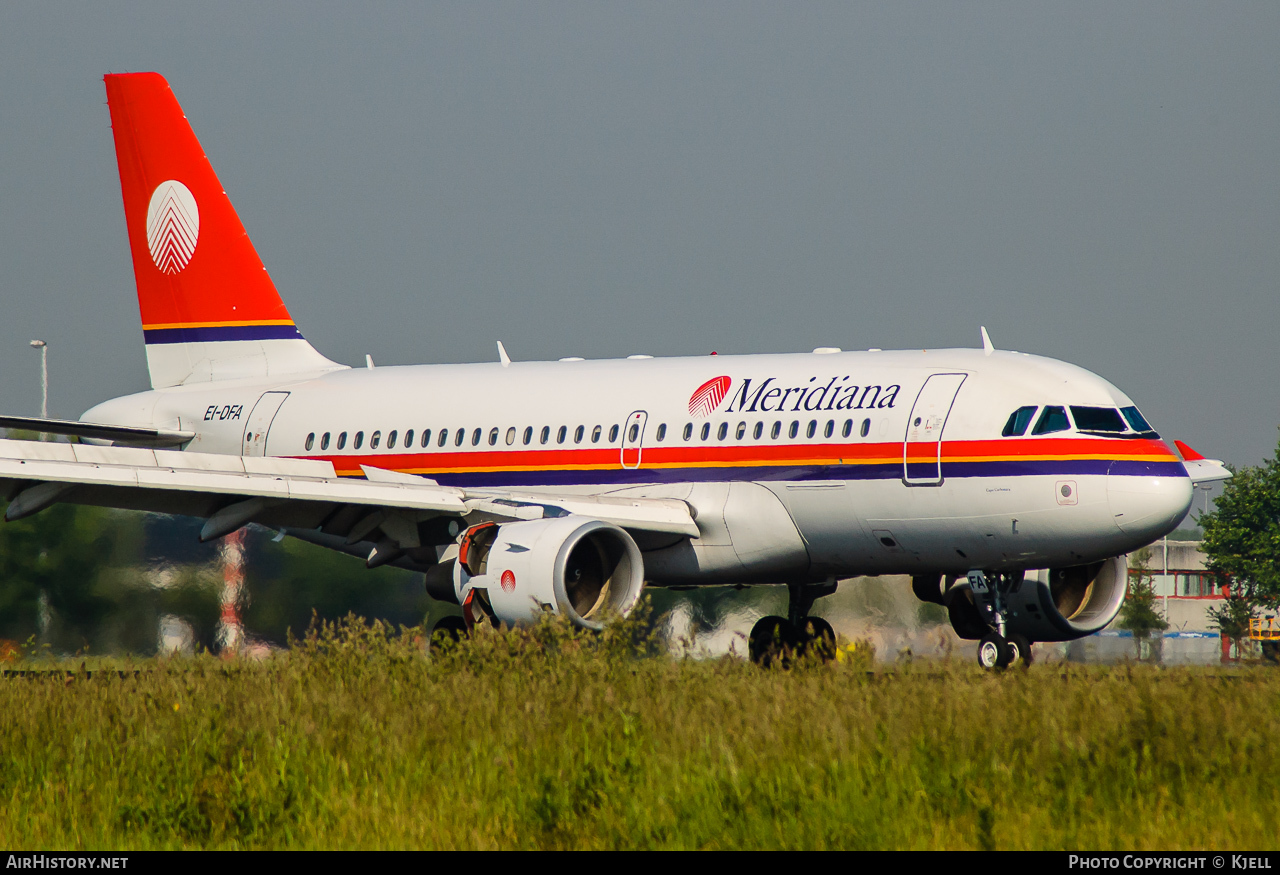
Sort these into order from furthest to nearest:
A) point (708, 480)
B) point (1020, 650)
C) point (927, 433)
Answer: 1. point (708, 480)
2. point (927, 433)
3. point (1020, 650)

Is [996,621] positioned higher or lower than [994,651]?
higher

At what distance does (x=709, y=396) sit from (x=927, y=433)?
339 centimetres

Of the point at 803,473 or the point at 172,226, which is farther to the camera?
the point at 172,226

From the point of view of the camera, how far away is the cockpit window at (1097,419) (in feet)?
59.3

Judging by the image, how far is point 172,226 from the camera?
26.6m

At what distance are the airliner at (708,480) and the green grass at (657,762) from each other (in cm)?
451

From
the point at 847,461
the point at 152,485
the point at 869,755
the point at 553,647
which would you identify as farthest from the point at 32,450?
the point at 869,755

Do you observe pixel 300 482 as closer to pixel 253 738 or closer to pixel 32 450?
pixel 32 450

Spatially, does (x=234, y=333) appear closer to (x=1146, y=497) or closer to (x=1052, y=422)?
(x=1052, y=422)

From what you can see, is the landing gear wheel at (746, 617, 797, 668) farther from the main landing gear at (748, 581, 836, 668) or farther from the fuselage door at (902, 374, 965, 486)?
the fuselage door at (902, 374, 965, 486)

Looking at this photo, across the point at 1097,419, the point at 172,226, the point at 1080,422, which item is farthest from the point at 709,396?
the point at 172,226
